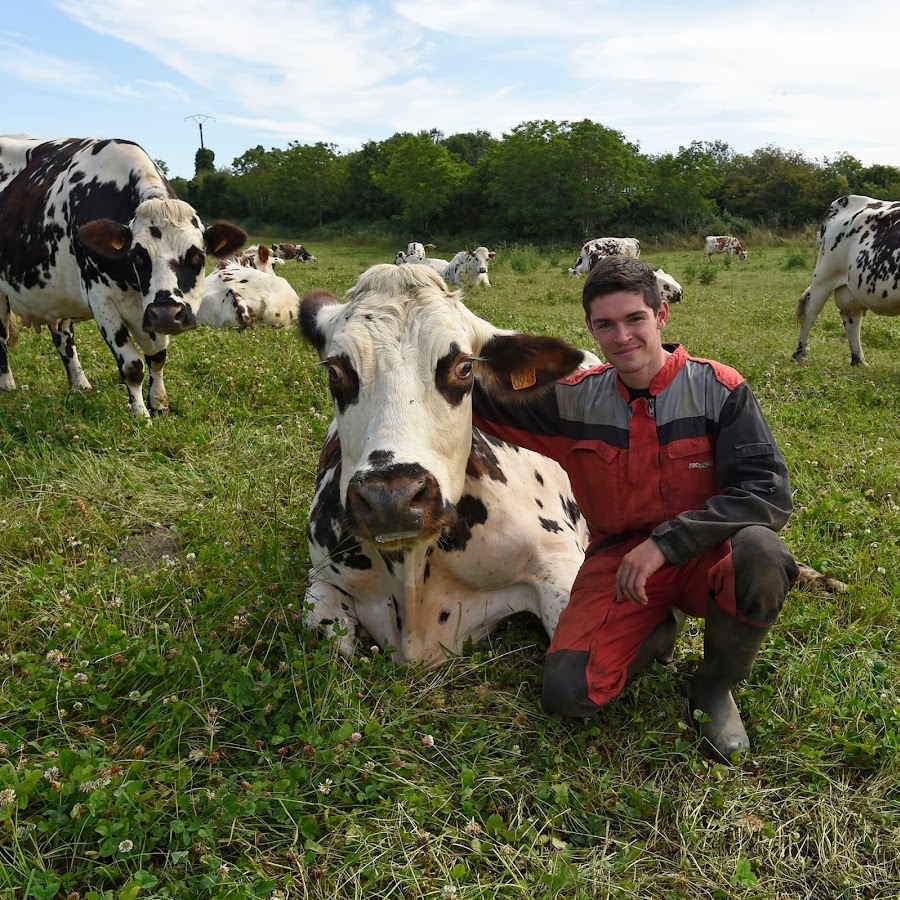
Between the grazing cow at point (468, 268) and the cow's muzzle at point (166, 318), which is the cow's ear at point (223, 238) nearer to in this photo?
the cow's muzzle at point (166, 318)

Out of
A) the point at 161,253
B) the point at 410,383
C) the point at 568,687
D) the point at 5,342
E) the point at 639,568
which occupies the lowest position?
the point at 568,687

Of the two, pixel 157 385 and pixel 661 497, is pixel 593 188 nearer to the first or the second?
pixel 157 385

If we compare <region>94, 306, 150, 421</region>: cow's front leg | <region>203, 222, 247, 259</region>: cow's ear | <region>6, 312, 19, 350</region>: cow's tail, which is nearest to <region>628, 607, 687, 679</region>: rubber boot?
<region>94, 306, 150, 421</region>: cow's front leg

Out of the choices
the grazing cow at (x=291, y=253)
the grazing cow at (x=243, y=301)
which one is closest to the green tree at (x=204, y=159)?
the grazing cow at (x=291, y=253)

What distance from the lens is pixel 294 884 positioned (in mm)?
2348

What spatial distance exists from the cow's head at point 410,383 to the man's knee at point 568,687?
0.75m

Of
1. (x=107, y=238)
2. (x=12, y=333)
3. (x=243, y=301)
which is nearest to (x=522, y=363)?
(x=107, y=238)

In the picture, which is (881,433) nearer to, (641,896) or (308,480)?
(308,480)

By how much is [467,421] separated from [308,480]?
229cm

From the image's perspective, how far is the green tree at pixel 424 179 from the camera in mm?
54125

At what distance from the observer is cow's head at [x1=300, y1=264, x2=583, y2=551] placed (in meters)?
2.81

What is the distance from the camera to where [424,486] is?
9.27 feet

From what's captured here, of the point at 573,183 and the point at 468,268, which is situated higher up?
the point at 573,183

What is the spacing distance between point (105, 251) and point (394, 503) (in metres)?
5.25
